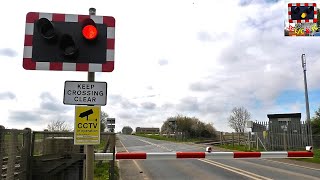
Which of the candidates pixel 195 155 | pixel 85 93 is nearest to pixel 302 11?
pixel 195 155

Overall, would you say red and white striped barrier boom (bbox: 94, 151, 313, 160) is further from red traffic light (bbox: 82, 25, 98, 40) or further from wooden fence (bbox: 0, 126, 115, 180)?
red traffic light (bbox: 82, 25, 98, 40)

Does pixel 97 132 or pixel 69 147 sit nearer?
pixel 97 132

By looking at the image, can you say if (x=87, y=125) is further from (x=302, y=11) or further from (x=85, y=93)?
(x=302, y=11)

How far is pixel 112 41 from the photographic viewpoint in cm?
546

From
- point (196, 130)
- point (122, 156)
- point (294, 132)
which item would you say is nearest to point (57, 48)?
point (122, 156)

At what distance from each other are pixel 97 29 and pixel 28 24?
945 mm

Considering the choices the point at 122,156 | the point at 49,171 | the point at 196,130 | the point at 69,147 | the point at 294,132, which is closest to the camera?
the point at 49,171

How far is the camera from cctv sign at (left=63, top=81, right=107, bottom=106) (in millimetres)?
5273

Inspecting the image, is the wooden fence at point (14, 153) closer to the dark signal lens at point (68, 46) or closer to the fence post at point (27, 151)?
the fence post at point (27, 151)

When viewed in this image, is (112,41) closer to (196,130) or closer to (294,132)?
(294,132)

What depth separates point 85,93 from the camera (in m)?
5.30

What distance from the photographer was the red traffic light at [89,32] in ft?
17.2

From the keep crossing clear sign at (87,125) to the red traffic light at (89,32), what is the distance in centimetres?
92

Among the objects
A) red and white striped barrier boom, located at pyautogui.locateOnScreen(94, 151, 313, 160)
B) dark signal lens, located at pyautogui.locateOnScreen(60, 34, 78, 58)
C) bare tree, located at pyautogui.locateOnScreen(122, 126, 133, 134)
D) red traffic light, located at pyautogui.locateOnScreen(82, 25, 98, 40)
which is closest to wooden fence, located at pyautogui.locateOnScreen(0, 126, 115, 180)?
dark signal lens, located at pyautogui.locateOnScreen(60, 34, 78, 58)
